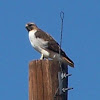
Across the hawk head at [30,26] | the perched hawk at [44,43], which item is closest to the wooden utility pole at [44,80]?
the perched hawk at [44,43]

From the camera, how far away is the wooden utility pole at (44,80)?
5172mm

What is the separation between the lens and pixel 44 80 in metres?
5.24

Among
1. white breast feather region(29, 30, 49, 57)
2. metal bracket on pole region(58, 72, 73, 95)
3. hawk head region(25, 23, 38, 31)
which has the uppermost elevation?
hawk head region(25, 23, 38, 31)

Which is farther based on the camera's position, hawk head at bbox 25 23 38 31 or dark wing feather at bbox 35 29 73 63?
hawk head at bbox 25 23 38 31

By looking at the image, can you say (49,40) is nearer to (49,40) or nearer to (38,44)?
(49,40)

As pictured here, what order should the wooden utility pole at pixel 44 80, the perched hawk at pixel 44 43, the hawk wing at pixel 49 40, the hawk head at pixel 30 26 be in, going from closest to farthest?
the wooden utility pole at pixel 44 80 < the perched hawk at pixel 44 43 < the hawk wing at pixel 49 40 < the hawk head at pixel 30 26

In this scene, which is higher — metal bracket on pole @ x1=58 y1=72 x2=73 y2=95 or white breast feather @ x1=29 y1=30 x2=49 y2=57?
white breast feather @ x1=29 y1=30 x2=49 y2=57

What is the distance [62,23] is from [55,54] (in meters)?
3.59

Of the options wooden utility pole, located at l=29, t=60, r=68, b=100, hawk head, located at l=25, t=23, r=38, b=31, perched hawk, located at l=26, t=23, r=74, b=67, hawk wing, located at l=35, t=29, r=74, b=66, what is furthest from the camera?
hawk head, located at l=25, t=23, r=38, b=31

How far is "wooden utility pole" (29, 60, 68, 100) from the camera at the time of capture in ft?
17.0

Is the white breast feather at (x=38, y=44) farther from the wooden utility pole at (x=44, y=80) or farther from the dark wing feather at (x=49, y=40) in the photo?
the wooden utility pole at (x=44, y=80)

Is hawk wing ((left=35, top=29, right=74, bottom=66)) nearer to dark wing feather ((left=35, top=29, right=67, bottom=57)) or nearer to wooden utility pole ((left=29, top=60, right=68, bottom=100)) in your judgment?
dark wing feather ((left=35, top=29, right=67, bottom=57))

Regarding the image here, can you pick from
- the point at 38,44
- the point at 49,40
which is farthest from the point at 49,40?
the point at 38,44

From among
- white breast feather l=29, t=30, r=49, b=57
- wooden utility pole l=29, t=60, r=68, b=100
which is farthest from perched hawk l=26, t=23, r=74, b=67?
wooden utility pole l=29, t=60, r=68, b=100
